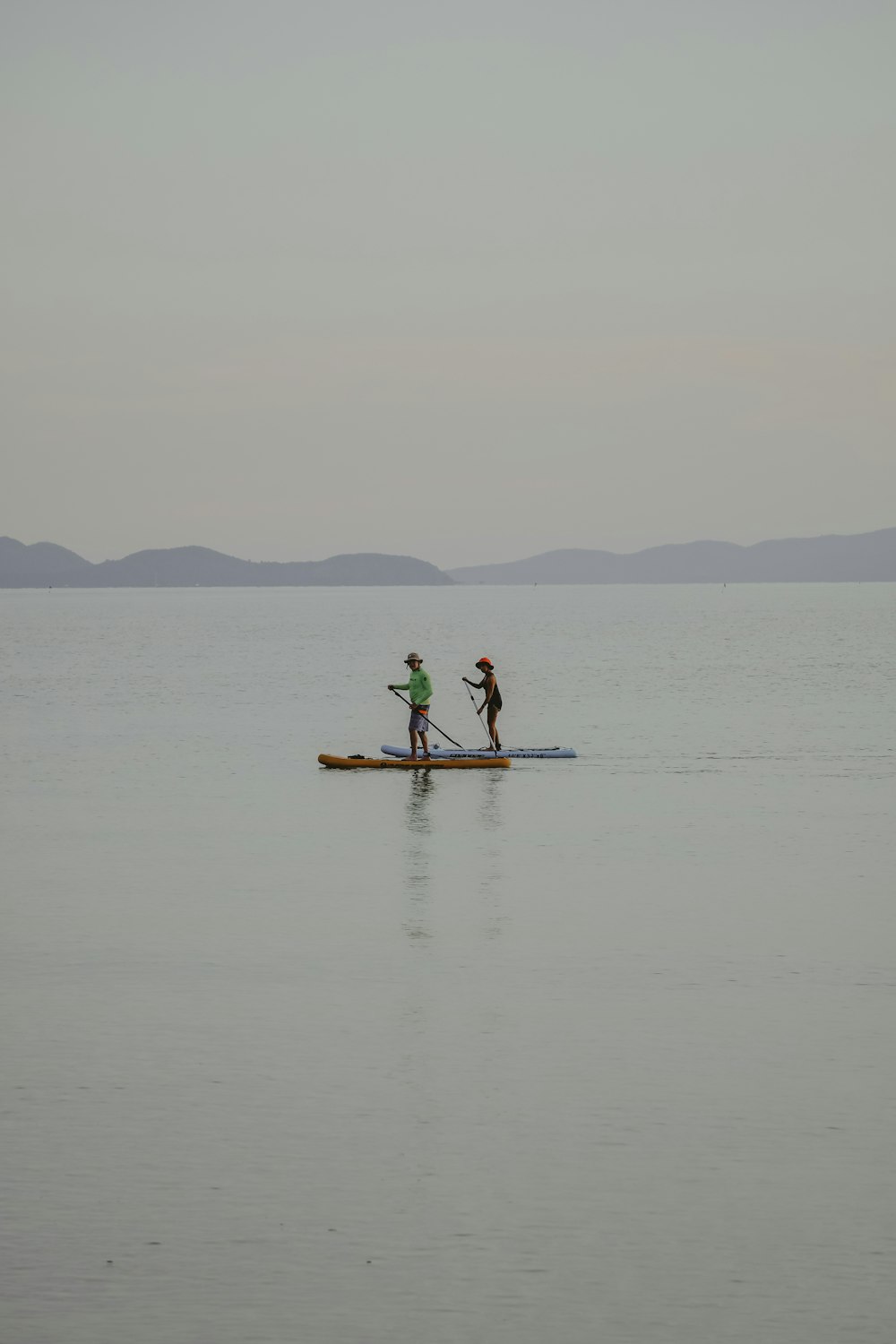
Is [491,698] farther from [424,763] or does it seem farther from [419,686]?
[419,686]

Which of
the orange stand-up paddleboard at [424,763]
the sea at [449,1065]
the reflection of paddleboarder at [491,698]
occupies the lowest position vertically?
the sea at [449,1065]

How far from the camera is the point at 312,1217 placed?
8.70 metres

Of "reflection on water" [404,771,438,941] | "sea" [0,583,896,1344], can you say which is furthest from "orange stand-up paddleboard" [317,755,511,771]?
"sea" [0,583,896,1344]

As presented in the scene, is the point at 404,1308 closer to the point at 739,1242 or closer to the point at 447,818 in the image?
the point at 739,1242

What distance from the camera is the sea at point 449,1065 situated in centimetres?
789

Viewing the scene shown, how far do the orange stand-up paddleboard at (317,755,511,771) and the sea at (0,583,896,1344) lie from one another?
8.25ft

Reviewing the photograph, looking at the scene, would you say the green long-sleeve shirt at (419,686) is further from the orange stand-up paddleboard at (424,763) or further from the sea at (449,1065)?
the sea at (449,1065)

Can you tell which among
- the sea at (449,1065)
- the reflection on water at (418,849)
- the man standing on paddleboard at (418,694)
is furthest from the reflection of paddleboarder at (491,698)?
the sea at (449,1065)

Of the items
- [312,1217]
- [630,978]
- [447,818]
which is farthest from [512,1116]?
[447,818]

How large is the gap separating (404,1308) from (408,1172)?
1.67 metres

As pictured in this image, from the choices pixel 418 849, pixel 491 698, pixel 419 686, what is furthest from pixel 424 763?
pixel 418 849

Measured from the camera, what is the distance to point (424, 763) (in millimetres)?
31078

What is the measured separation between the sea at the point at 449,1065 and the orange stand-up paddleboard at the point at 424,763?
2.51 metres

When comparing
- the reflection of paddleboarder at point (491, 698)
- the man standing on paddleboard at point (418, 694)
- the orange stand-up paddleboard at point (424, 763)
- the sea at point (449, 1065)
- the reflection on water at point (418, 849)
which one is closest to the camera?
the sea at point (449, 1065)
